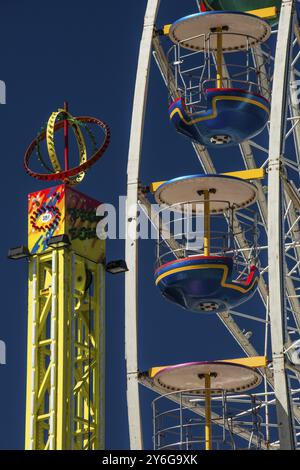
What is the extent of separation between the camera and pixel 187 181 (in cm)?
4522

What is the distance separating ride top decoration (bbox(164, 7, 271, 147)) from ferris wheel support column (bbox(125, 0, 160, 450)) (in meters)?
0.78

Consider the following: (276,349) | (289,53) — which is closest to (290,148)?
(289,53)

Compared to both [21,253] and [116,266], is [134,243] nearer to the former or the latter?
[116,266]

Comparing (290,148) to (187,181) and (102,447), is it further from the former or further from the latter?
(102,447)

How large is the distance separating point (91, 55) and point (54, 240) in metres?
33.5

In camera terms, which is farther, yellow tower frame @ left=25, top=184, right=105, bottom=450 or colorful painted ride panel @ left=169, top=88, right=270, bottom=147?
colorful painted ride panel @ left=169, top=88, right=270, bottom=147

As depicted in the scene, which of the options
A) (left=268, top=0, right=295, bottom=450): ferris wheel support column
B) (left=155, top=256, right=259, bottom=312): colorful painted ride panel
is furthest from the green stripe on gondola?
(left=155, top=256, right=259, bottom=312): colorful painted ride panel

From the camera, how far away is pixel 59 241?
130ft

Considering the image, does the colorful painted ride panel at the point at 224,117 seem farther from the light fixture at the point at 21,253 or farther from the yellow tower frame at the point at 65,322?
the light fixture at the point at 21,253

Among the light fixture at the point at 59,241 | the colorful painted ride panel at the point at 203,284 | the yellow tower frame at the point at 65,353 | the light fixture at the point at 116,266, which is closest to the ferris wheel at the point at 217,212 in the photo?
the colorful painted ride panel at the point at 203,284

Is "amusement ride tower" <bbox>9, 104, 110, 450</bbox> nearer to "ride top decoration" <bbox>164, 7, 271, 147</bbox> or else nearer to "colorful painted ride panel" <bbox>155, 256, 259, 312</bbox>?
"colorful painted ride panel" <bbox>155, 256, 259, 312</bbox>

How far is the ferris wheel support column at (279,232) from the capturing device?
42.3 meters

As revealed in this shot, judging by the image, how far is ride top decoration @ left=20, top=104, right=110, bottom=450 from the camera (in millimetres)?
39219

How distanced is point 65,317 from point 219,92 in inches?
382
